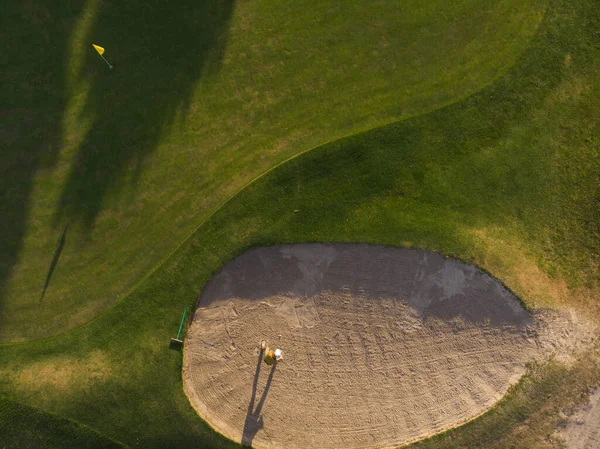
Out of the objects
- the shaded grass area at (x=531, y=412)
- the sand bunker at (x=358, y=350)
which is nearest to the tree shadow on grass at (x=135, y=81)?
the sand bunker at (x=358, y=350)

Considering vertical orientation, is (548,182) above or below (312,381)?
above

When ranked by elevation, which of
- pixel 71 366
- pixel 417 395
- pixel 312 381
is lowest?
pixel 71 366

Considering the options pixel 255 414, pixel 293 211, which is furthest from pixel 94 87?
pixel 255 414

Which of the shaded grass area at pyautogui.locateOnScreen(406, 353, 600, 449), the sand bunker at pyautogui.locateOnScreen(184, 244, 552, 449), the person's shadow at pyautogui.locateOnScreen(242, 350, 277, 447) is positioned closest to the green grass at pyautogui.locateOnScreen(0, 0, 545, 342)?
the sand bunker at pyautogui.locateOnScreen(184, 244, 552, 449)

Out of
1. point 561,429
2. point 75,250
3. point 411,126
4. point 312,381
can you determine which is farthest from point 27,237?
point 561,429

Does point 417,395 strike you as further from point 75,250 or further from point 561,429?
point 75,250
